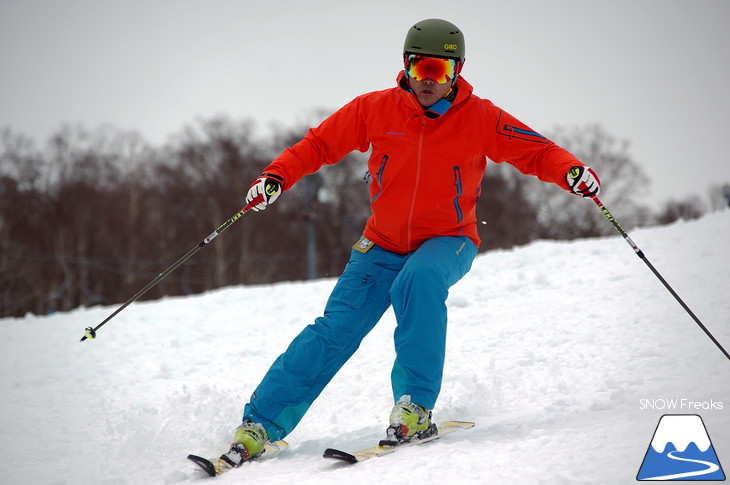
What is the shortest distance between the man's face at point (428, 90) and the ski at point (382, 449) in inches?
63.6

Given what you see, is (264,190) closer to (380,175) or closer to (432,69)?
(380,175)

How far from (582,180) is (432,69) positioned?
36.1 inches

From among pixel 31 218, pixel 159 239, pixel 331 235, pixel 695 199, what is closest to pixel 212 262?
pixel 159 239

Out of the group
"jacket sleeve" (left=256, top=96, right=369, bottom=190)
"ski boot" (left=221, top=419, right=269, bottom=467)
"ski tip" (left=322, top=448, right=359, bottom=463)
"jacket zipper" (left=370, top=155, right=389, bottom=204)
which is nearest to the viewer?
"ski tip" (left=322, top=448, right=359, bottom=463)

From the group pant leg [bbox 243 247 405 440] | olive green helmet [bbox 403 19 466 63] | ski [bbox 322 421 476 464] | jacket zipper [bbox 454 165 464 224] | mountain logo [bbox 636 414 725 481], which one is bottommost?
ski [bbox 322 421 476 464]

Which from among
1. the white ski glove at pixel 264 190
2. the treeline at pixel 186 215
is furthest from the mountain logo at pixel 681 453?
the treeline at pixel 186 215

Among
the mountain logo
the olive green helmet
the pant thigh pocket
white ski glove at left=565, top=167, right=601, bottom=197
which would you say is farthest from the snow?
the olive green helmet

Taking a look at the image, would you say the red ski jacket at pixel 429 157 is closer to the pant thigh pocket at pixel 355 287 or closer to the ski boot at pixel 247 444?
the pant thigh pocket at pixel 355 287

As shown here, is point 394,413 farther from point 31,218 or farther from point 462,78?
point 31,218

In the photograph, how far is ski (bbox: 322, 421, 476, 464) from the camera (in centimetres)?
293

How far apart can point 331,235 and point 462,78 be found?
29557 mm

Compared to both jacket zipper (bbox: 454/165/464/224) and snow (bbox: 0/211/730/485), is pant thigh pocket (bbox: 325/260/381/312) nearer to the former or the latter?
jacket zipper (bbox: 454/165/464/224)

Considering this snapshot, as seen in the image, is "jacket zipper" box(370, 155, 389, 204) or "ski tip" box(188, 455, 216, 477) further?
"jacket zipper" box(370, 155, 389, 204)

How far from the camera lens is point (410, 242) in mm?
3562
